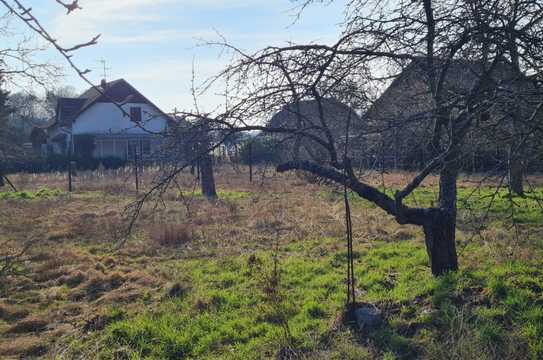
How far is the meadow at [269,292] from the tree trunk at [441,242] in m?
0.19

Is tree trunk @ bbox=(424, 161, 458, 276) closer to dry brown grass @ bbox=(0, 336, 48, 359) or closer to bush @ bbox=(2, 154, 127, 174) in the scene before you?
dry brown grass @ bbox=(0, 336, 48, 359)

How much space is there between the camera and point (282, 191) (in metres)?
15.5

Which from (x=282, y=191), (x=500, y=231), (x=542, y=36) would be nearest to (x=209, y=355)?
(x=542, y=36)

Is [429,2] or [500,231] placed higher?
[429,2]

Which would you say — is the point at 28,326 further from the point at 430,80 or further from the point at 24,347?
the point at 430,80

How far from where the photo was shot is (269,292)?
18.5 feet

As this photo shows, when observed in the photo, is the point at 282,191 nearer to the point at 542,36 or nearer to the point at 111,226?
the point at 111,226

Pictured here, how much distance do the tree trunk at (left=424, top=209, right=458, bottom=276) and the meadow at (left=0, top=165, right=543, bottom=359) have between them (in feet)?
0.61

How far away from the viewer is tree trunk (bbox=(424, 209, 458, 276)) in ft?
18.1

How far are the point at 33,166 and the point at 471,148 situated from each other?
30.9 metres

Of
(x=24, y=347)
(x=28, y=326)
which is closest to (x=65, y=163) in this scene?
(x=28, y=326)

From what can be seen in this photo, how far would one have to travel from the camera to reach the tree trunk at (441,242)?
5.52 m

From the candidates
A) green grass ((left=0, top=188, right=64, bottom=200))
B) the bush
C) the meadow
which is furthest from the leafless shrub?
the bush

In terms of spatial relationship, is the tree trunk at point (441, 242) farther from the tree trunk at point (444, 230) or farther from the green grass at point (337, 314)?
the green grass at point (337, 314)
